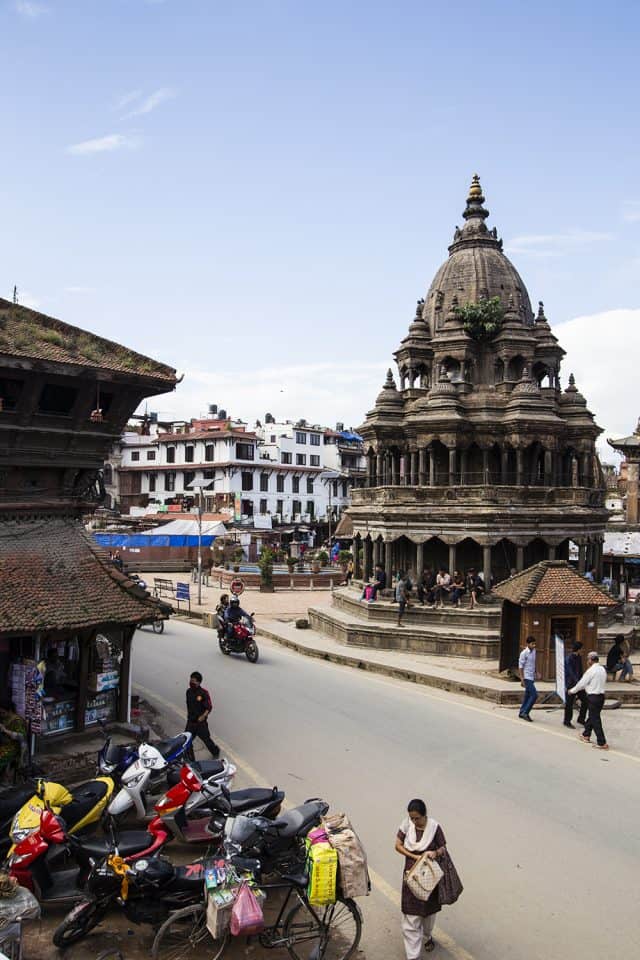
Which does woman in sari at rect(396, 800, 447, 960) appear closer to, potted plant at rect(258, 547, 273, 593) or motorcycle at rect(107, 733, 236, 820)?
motorcycle at rect(107, 733, 236, 820)

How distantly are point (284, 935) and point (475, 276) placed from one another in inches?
1090

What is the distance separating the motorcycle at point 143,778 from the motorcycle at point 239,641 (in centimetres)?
1164

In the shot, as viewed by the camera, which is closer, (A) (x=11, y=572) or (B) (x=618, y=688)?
(A) (x=11, y=572)

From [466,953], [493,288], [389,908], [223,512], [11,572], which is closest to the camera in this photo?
[466,953]

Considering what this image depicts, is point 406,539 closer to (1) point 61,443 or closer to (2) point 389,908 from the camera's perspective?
(1) point 61,443

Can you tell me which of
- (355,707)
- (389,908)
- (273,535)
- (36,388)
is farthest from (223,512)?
(389,908)

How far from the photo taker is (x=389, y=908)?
817 cm

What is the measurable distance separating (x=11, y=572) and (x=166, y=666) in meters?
9.90

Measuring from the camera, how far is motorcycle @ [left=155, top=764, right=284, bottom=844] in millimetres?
8742

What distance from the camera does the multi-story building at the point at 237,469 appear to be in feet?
208

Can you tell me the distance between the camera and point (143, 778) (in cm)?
944

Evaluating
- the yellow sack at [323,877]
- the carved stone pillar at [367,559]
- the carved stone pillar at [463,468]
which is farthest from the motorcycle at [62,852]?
the carved stone pillar at [367,559]

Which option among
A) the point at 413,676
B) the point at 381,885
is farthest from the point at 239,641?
the point at 381,885

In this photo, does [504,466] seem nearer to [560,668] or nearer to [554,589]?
[554,589]
